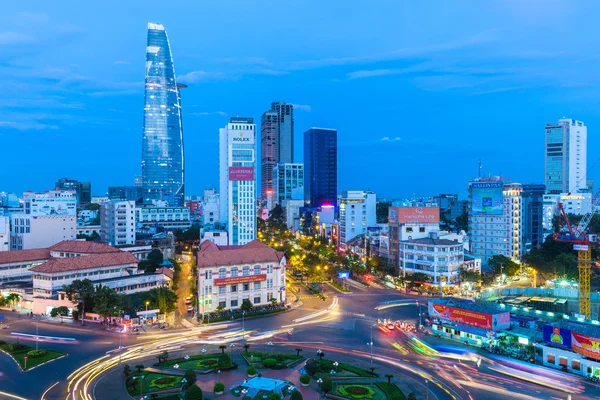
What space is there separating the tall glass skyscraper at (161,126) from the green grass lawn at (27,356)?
440 feet

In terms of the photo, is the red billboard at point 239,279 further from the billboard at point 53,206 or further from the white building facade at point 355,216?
the billboard at point 53,206

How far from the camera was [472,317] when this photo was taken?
145 ft

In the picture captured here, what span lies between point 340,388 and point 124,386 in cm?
1450

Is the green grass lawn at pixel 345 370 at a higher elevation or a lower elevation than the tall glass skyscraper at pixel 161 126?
lower

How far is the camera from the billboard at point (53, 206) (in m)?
98.0

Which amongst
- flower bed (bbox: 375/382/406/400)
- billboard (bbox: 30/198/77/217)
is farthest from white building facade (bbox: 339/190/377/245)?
flower bed (bbox: 375/382/406/400)

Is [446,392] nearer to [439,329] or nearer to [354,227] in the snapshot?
[439,329]

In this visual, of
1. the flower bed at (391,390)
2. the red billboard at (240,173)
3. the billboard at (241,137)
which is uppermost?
the billboard at (241,137)

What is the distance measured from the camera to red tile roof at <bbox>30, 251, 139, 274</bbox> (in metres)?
57.5

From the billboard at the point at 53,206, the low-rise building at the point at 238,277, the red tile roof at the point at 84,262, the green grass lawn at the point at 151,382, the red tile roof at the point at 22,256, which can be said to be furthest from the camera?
the billboard at the point at 53,206

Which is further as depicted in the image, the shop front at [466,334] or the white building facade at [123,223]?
the white building facade at [123,223]

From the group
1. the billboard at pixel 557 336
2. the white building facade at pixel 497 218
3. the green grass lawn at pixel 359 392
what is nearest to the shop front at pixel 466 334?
the billboard at pixel 557 336

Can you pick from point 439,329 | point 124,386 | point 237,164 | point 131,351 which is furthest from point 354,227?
point 124,386

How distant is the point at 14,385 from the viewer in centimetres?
3331
